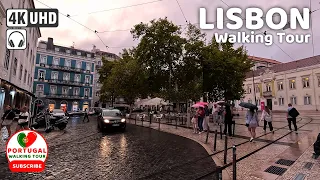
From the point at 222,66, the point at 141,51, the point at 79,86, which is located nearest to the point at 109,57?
the point at 79,86

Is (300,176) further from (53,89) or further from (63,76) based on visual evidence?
(63,76)

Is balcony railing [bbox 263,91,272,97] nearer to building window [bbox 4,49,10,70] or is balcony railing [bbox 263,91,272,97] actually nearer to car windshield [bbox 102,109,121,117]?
car windshield [bbox 102,109,121,117]

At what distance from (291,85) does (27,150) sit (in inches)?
1841

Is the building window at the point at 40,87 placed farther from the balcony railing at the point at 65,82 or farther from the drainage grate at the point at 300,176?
the drainage grate at the point at 300,176

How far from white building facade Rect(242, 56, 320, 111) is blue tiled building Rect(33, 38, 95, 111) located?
39241 mm

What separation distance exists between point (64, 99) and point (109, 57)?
2211cm

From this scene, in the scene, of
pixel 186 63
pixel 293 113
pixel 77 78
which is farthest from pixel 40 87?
pixel 293 113

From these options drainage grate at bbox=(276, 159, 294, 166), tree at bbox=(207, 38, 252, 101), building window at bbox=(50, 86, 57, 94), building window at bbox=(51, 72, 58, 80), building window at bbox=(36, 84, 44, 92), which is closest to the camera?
drainage grate at bbox=(276, 159, 294, 166)

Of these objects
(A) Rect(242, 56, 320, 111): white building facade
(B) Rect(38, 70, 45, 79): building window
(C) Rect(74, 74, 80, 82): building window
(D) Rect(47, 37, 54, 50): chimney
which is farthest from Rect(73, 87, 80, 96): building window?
(A) Rect(242, 56, 320, 111): white building facade

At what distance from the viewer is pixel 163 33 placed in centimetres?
2077

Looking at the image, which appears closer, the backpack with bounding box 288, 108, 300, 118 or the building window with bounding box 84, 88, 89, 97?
the backpack with bounding box 288, 108, 300, 118

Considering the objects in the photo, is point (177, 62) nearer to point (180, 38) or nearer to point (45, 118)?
point (180, 38)

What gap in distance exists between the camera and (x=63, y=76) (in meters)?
46.3

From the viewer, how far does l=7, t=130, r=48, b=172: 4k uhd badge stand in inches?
122
